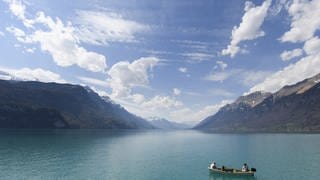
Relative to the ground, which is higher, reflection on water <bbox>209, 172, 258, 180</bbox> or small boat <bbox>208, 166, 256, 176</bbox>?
small boat <bbox>208, 166, 256, 176</bbox>

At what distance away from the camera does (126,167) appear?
3883 inches

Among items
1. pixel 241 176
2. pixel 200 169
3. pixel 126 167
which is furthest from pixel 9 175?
pixel 241 176

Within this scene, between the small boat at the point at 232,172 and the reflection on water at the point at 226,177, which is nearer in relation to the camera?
the reflection on water at the point at 226,177

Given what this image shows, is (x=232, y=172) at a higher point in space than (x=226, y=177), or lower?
higher

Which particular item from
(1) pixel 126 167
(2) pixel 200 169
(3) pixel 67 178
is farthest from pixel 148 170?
(3) pixel 67 178

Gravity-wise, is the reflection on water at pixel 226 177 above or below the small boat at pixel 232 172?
below

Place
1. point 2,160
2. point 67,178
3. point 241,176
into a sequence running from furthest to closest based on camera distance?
point 2,160
point 241,176
point 67,178

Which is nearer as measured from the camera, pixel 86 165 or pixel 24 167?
pixel 24 167

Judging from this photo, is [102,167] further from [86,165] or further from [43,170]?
[43,170]

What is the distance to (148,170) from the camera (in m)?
92.1

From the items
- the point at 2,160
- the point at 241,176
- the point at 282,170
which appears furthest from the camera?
the point at 2,160

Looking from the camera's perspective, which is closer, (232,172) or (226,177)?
(226,177)

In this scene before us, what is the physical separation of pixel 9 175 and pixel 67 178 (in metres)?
15.2

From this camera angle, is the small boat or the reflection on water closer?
the reflection on water
